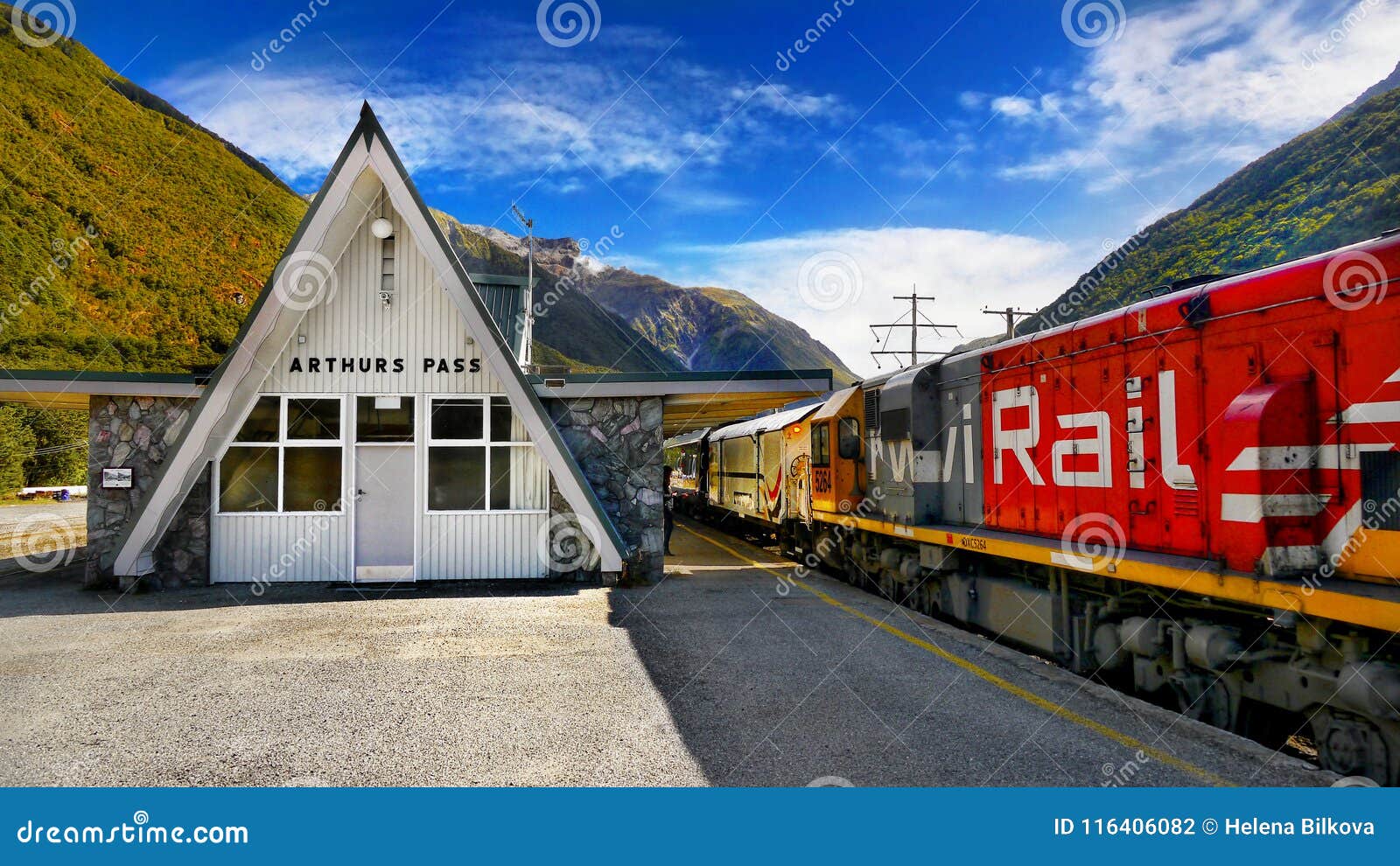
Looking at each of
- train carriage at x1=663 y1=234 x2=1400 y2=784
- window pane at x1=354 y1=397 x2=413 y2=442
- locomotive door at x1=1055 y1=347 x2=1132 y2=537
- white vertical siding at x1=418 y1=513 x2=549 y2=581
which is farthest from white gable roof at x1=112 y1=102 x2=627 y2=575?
locomotive door at x1=1055 y1=347 x2=1132 y2=537

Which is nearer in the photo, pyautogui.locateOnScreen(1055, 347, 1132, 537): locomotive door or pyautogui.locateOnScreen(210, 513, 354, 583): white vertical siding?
pyautogui.locateOnScreen(1055, 347, 1132, 537): locomotive door

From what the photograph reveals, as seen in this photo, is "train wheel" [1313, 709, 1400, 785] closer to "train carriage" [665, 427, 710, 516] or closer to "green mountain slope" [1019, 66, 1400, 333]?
"train carriage" [665, 427, 710, 516]

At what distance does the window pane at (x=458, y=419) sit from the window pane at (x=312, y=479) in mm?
1668

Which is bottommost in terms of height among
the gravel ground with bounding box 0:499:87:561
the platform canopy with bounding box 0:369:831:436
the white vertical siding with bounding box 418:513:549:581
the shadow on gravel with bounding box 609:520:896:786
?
the shadow on gravel with bounding box 609:520:896:786

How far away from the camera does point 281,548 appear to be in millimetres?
13188

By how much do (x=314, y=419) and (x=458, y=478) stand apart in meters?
2.49

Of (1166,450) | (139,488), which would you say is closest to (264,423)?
(139,488)

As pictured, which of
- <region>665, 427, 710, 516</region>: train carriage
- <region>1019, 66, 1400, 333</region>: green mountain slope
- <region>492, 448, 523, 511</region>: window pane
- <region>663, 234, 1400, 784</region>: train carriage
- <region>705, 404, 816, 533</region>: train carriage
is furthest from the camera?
<region>1019, 66, 1400, 333</region>: green mountain slope

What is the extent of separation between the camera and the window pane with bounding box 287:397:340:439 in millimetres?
13195

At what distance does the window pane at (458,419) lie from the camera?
13.4m

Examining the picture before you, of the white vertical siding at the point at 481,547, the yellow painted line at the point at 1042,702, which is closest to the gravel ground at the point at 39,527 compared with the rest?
the white vertical siding at the point at 481,547

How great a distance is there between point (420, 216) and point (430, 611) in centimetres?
604

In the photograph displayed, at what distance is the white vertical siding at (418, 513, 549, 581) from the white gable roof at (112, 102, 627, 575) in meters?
1.22

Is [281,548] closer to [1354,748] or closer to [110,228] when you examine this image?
[1354,748]
